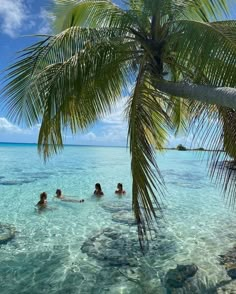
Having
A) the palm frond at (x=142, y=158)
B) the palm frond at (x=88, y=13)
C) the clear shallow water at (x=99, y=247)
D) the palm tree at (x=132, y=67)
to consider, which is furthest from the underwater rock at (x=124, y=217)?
the palm frond at (x=88, y=13)

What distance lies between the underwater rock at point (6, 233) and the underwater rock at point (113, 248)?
6.13 feet

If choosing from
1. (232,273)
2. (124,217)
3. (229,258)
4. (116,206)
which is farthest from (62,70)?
(116,206)

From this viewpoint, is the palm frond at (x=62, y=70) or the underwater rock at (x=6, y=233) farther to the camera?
the underwater rock at (x=6, y=233)

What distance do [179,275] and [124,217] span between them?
13.8 ft

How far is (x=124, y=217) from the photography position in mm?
9617

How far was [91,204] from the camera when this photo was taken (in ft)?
39.2

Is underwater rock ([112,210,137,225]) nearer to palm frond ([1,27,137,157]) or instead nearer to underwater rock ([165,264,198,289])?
underwater rock ([165,264,198,289])

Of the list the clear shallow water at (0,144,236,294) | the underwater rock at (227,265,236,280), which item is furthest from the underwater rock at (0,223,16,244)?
the underwater rock at (227,265,236,280)

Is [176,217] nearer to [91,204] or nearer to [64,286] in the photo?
[91,204]

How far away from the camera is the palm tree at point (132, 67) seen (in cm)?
373

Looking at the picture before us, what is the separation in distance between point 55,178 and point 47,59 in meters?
16.2

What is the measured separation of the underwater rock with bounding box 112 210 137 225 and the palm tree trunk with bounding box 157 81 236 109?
18.8 feet

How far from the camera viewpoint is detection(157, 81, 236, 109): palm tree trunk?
3014mm

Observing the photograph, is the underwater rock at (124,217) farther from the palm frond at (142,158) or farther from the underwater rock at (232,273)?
the palm frond at (142,158)
